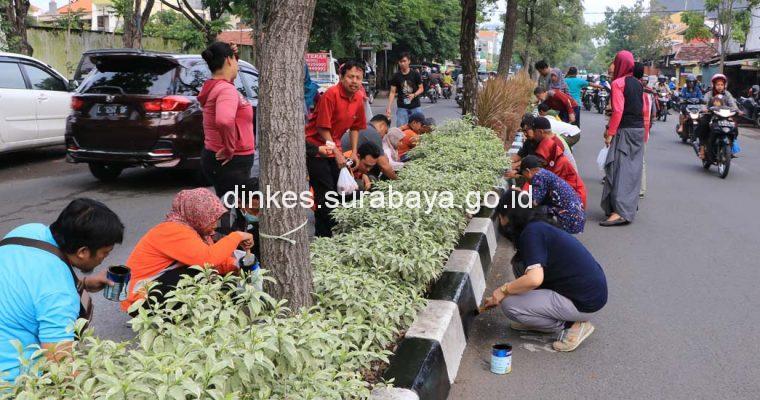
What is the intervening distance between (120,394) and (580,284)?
3.14m

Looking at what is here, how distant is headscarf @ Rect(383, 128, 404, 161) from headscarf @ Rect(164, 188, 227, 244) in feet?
15.0

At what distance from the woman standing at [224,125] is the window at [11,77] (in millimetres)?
5516

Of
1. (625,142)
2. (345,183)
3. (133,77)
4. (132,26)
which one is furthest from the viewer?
(132,26)

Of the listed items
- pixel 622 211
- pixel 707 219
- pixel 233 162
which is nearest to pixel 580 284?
pixel 233 162

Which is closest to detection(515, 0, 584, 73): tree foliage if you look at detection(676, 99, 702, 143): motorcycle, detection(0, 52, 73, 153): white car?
detection(676, 99, 702, 143): motorcycle

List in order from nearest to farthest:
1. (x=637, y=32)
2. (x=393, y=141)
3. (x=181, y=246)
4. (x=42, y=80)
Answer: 1. (x=181, y=246)
2. (x=393, y=141)
3. (x=42, y=80)
4. (x=637, y=32)

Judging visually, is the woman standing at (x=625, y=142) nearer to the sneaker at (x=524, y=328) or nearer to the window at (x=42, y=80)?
the sneaker at (x=524, y=328)

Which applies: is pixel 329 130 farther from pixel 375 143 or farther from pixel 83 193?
pixel 83 193

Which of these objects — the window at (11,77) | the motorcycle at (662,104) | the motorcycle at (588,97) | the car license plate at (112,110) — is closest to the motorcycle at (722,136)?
the car license plate at (112,110)

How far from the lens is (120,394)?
1.90 meters

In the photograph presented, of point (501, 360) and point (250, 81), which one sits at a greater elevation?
point (250, 81)

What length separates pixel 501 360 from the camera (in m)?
3.94

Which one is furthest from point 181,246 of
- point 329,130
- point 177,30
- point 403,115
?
point 177,30

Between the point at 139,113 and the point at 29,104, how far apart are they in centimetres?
282
